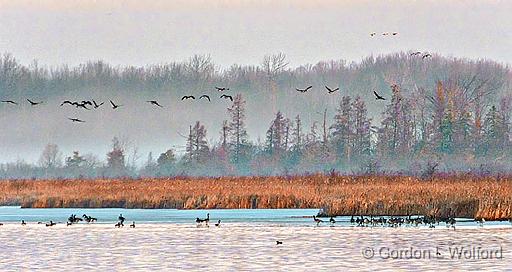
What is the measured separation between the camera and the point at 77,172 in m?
108

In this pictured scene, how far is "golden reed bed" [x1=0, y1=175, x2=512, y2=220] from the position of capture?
3297cm

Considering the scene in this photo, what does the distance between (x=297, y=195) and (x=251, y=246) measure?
14.4m

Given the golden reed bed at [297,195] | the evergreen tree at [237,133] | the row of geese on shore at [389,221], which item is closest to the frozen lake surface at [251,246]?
the row of geese on shore at [389,221]

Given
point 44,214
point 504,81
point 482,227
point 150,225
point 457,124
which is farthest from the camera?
point 504,81

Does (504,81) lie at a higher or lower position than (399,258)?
higher

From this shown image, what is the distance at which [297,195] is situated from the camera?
38688mm

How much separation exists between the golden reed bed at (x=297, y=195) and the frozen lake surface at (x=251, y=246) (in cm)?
198

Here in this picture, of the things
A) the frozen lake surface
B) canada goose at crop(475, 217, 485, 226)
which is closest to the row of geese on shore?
canada goose at crop(475, 217, 485, 226)

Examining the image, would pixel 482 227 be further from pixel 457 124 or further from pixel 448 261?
pixel 457 124

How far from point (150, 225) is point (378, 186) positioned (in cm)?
1169

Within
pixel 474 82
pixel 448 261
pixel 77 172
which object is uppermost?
pixel 474 82

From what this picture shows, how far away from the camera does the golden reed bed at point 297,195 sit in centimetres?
3297

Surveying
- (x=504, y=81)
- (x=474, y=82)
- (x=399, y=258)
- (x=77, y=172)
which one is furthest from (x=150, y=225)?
(x=504, y=81)

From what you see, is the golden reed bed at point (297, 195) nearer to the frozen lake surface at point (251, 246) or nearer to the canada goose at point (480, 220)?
the canada goose at point (480, 220)
